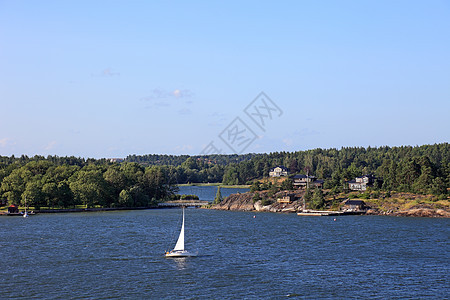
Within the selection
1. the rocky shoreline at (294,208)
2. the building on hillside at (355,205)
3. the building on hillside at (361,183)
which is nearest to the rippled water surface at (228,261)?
the rocky shoreline at (294,208)

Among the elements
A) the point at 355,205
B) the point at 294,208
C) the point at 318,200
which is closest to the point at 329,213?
the point at 355,205

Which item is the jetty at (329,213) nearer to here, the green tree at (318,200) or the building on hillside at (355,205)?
the building on hillside at (355,205)

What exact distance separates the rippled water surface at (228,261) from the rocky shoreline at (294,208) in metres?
17.0

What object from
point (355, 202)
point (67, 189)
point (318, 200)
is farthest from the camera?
point (67, 189)

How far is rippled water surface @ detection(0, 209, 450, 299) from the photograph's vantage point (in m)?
59.2

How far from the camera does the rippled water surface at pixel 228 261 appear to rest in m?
59.2

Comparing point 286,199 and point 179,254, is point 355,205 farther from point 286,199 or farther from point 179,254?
point 179,254

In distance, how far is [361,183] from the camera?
175750 millimetres

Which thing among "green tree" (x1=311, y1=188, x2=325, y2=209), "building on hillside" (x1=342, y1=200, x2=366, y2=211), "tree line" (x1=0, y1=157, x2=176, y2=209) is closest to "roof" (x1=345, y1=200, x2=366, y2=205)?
"building on hillside" (x1=342, y1=200, x2=366, y2=211)

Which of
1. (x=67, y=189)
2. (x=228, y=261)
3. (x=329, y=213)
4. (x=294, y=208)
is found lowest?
(x=228, y=261)

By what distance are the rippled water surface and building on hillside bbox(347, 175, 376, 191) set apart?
46777 millimetres

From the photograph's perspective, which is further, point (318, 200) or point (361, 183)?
point (361, 183)

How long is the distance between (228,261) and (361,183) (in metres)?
111

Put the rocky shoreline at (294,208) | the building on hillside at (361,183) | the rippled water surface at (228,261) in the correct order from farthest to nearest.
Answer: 1. the building on hillside at (361,183)
2. the rocky shoreline at (294,208)
3. the rippled water surface at (228,261)
